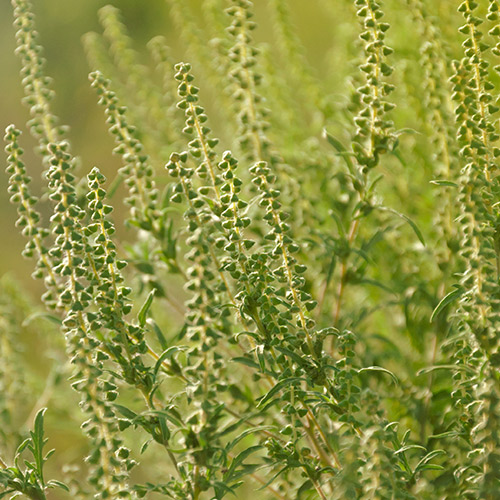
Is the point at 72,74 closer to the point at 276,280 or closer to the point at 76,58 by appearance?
the point at 76,58

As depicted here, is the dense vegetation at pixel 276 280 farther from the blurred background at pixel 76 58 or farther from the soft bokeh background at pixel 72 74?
the blurred background at pixel 76 58

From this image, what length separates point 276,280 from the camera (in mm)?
574

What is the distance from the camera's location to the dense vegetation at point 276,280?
1.58 feet

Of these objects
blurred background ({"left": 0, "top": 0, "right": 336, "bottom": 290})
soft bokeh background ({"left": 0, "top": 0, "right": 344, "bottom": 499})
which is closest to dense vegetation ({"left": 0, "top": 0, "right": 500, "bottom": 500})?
soft bokeh background ({"left": 0, "top": 0, "right": 344, "bottom": 499})

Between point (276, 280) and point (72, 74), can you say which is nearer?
point (276, 280)

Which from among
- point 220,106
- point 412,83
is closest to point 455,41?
point 412,83

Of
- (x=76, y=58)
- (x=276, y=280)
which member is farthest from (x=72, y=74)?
(x=276, y=280)

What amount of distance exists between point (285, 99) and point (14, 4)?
0.48m

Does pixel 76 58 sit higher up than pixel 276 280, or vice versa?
pixel 76 58

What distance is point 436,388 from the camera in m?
0.77

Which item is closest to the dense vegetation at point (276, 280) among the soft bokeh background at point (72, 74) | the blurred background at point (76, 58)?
the soft bokeh background at point (72, 74)

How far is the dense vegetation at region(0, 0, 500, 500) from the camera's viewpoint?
1.58 feet

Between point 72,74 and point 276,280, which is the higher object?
point 72,74

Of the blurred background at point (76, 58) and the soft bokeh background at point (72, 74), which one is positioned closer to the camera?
the soft bokeh background at point (72, 74)
